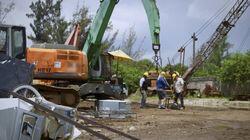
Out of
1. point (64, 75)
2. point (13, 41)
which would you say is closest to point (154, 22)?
point (64, 75)

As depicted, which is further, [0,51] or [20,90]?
[0,51]

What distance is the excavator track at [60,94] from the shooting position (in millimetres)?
17734

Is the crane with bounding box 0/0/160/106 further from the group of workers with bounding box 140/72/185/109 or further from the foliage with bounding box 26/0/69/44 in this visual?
the foliage with bounding box 26/0/69/44

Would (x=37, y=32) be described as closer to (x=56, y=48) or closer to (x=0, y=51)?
(x=56, y=48)

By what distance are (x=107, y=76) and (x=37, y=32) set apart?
41.1 metres

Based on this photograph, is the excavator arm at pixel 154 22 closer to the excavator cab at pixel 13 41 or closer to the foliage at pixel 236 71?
the excavator cab at pixel 13 41

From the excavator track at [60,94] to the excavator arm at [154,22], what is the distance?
6148 millimetres

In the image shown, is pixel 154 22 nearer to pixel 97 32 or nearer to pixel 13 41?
pixel 97 32

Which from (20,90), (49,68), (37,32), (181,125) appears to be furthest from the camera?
(37,32)

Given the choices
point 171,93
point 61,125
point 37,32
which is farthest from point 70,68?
point 37,32

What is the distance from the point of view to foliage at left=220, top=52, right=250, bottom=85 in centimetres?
4938

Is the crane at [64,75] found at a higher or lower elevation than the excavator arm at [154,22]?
lower

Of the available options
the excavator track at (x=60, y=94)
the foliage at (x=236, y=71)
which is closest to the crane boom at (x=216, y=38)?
the foliage at (x=236, y=71)

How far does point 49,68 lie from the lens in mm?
20141
